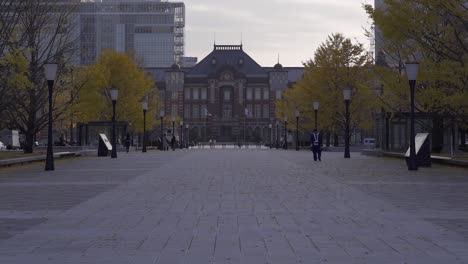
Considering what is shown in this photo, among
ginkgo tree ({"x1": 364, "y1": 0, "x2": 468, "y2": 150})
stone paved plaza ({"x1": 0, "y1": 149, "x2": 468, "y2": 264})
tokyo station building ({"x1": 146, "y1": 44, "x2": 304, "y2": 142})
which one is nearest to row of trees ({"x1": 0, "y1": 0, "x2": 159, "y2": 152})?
stone paved plaza ({"x1": 0, "y1": 149, "x2": 468, "y2": 264})

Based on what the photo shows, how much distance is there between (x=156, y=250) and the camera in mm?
8141

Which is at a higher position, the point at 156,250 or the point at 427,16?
the point at 427,16

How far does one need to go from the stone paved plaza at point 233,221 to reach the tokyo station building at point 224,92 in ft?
374

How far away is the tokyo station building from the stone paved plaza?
114035 mm

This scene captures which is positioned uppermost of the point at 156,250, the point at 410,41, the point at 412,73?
the point at 410,41

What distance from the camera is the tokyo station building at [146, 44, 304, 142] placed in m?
133

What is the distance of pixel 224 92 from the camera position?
135250mm

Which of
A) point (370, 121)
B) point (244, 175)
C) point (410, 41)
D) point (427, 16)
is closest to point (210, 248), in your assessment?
point (244, 175)

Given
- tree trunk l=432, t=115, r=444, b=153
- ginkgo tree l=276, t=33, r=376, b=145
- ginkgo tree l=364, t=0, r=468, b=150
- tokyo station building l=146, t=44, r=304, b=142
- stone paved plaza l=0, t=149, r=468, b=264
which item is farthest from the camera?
tokyo station building l=146, t=44, r=304, b=142

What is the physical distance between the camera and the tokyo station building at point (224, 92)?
133125mm

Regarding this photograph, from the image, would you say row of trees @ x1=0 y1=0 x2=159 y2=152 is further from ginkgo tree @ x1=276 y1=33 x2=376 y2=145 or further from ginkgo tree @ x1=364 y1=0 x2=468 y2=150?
ginkgo tree @ x1=276 y1=33 x2=376 y2=145

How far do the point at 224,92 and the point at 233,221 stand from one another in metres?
125

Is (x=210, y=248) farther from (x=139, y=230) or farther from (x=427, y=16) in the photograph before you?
(x=427, y=16)

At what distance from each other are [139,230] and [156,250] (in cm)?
167
